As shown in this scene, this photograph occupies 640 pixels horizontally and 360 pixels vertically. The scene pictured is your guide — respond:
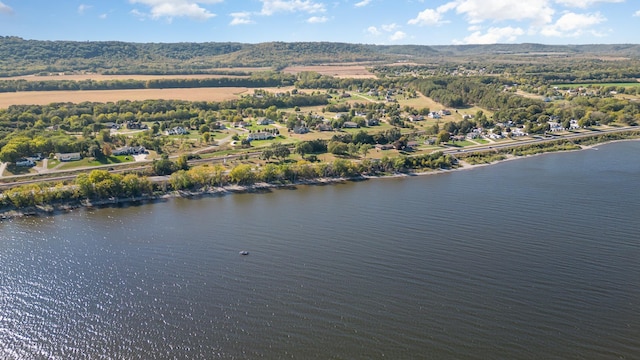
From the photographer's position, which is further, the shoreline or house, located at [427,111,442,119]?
house, located at [427,111,442,119]

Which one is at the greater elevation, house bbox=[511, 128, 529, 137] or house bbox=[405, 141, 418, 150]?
house bbox=[511, 128, 529, 137]

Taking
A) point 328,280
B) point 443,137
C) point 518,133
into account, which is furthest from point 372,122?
point 328,280

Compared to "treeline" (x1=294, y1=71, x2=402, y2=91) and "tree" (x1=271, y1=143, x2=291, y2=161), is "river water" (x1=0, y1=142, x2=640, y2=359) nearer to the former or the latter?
"tree" (x1=271, y1=143, x2=291, y2=161)

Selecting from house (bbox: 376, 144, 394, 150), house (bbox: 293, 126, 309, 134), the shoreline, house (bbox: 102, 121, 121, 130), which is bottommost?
the shoreline

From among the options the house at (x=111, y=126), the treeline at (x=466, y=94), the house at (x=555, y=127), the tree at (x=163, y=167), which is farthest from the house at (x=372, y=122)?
the house at (x=111, y=126)

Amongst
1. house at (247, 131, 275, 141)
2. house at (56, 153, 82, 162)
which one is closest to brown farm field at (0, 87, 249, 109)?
house at (247, 131, 275, 141)

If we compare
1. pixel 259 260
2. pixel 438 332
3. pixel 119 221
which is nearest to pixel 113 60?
pixel 119 221

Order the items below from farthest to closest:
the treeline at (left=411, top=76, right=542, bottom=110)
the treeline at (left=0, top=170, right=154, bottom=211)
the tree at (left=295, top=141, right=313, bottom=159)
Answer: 1. the treeline at (left=411, top=76, right=542, bottom=110)
2. the tree at (left=295, top=141, right=313, bottom=159)
3. the treeline at (left=0, top=170, right=154, bottom=211)

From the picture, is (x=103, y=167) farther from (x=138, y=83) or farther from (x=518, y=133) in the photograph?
(x=138, y=83)
